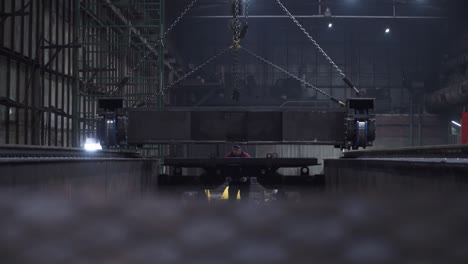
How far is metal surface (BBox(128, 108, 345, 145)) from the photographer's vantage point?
5043 millimetres

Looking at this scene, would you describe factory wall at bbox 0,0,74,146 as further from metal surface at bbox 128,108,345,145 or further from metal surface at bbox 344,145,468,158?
metal surface at bbox 344,145,468,158

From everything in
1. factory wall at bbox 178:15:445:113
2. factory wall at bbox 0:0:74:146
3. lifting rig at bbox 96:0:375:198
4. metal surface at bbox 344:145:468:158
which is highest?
factory wall at bbox 178:15:445:113

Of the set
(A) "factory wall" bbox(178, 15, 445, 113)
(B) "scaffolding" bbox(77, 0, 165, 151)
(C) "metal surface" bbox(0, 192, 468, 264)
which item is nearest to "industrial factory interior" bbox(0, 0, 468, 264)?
(C) "metal surface" bbox(0, 192, 468, 264)

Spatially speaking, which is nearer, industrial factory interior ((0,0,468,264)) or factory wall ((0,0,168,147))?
industrial factory interior ((0,0,468,264))

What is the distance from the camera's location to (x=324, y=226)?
3.33 ft

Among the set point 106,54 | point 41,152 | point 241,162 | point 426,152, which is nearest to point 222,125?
point 241,162

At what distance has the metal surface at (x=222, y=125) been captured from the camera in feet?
16.5

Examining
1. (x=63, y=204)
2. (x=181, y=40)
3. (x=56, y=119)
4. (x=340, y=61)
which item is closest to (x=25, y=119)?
(x=56, y=119)

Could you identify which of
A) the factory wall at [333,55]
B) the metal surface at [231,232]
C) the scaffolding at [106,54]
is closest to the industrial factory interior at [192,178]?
the metal surface at [231,232]

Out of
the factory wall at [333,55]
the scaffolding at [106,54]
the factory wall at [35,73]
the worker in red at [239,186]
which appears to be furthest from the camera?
the factory wall at [333,55]

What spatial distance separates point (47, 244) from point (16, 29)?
1063 cm

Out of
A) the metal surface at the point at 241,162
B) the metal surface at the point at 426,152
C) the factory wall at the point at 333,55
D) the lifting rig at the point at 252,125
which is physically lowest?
the metal surface at the point at 241,162

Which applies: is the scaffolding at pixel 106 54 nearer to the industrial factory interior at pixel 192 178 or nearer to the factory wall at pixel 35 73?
the industrial factory interior at pixel 192 178

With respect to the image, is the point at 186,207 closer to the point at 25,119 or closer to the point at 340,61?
the point at 25,119
